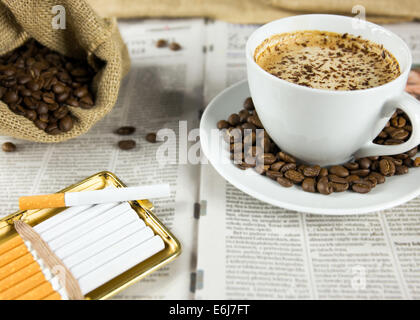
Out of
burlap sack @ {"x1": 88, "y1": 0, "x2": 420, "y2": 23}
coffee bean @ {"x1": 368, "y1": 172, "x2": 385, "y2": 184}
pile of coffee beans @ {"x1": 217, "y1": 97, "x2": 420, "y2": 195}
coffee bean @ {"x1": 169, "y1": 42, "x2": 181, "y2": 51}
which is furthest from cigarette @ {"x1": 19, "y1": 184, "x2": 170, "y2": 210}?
burlap sack @ {"x1": 88, "y1": 0, "x2": 420, "y2": 23}

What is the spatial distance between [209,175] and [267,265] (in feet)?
0.84

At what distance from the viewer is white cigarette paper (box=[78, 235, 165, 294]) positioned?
60 cm

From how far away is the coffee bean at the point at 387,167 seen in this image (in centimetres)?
73

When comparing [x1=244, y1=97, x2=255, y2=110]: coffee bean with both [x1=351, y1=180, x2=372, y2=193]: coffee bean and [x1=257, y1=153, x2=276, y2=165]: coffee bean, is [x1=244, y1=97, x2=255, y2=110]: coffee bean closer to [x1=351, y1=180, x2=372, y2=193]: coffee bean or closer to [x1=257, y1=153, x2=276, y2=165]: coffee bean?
[x1=257, y1=153, x2=276, y2=165]: coffee bean

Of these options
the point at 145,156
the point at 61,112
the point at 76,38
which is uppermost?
the point at 76,38

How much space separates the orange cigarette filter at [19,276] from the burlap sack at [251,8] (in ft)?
→ 3.64

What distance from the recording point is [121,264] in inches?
24.6

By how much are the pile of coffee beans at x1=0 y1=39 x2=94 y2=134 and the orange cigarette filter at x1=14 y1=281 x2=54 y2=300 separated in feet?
1.33

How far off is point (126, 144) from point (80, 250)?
355 mm

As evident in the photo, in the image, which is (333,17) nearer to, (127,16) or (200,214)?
(200,214)

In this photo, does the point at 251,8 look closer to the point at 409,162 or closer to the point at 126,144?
the point at 126,144

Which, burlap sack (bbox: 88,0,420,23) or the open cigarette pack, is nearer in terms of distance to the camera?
the open cigarette pack

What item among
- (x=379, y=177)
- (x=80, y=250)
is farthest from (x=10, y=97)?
(x=379, y=177)
